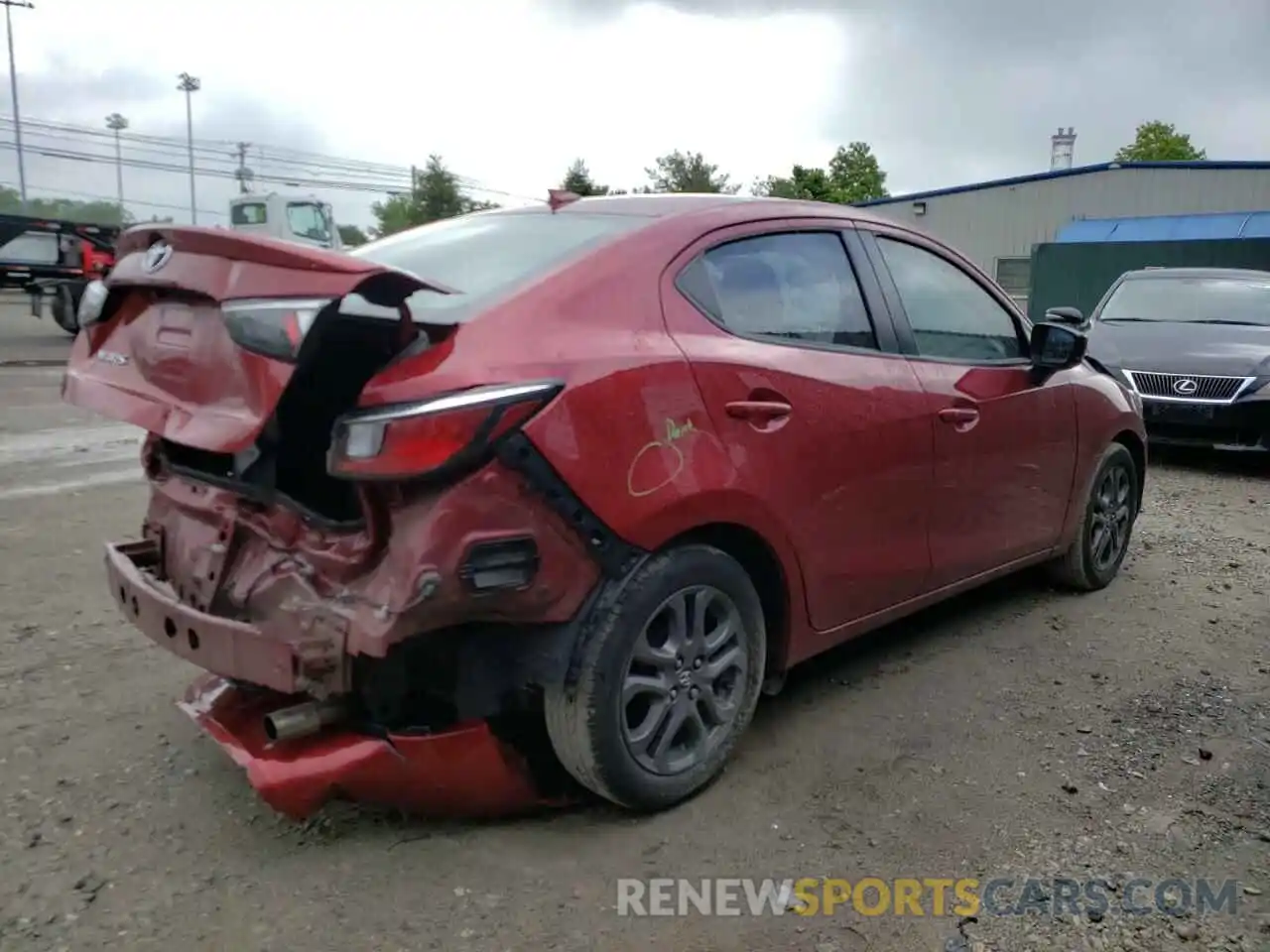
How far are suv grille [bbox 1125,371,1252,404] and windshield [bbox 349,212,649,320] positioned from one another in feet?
21.9

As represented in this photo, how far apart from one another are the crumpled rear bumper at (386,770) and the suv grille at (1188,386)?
727cm

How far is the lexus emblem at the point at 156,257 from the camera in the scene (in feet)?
9.10

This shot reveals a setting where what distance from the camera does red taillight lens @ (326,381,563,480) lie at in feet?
7.77

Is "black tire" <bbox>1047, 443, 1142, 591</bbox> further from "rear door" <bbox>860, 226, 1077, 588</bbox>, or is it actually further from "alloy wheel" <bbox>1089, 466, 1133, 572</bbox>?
"rear door" <bbox>860, 226, 1077, 588</bbox>

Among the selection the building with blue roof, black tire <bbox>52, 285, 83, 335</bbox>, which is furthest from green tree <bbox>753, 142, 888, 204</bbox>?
black tire <bbox>52, 285, 83, 335</bbox>

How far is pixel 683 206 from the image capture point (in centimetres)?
327

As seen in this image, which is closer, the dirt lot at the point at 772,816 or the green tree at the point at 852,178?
the dirt lot at the point at 772,816

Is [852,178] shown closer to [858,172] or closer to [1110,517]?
[858,172]

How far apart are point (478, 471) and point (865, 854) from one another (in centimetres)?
142

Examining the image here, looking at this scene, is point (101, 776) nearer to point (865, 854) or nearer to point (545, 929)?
point (545, 929)

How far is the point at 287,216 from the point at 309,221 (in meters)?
0.51

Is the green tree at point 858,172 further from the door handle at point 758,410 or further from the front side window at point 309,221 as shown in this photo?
the door handle at point 758,410

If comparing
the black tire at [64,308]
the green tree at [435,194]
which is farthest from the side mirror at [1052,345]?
the green tree at [435,194]
